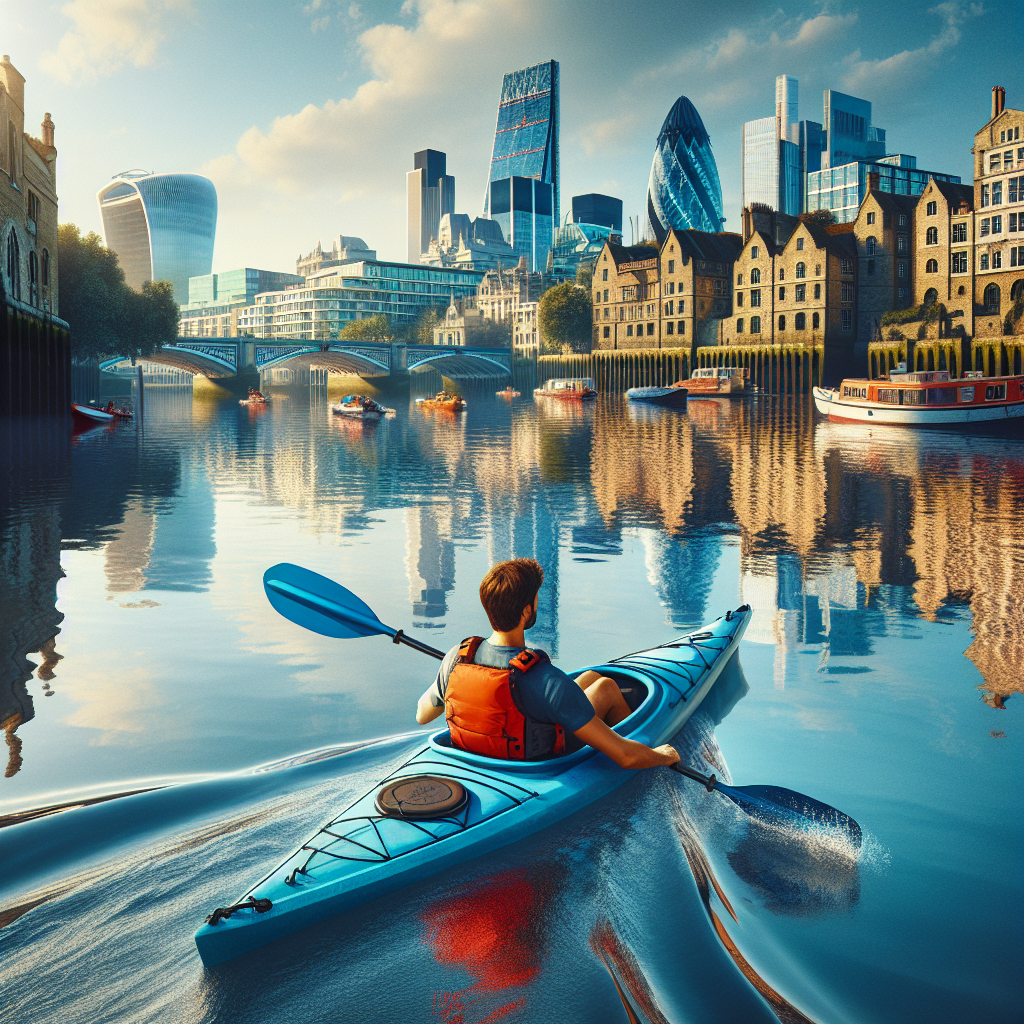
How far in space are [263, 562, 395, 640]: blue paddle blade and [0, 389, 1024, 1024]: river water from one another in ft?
2.22

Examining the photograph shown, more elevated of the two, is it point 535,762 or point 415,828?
point 535,762

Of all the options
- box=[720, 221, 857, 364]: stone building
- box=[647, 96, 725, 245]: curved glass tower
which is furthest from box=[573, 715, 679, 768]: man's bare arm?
box=[647, 96, 725, 245]: curved glass tower

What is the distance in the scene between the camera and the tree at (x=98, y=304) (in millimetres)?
51906

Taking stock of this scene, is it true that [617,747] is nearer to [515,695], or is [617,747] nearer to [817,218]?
[515,695]

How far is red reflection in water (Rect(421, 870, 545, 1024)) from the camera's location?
11.0 ft

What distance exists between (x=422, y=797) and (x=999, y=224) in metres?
58.8

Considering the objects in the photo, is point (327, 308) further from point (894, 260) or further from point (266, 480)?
point (266, 480)

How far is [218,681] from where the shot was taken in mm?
7340

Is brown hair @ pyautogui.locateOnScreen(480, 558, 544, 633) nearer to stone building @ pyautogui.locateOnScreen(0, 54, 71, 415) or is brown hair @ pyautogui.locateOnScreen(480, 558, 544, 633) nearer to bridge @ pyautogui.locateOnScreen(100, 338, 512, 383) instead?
stone building @ pyautogui.locateOnScreen(0, 54, 71, 415)

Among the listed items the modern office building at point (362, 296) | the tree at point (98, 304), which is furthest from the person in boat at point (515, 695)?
the modern office building at point (362, 296)

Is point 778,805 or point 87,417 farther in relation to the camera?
point 87,417

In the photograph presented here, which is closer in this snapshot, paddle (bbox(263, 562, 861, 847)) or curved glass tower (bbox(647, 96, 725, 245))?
paddle (bbox(263, 562, 861, 847))

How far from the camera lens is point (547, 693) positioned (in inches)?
170

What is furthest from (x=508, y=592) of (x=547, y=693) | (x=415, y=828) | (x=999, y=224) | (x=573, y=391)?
(x=573, y=391)
